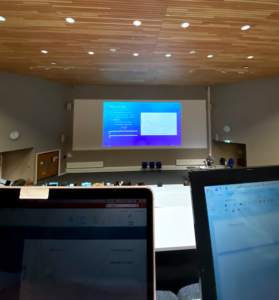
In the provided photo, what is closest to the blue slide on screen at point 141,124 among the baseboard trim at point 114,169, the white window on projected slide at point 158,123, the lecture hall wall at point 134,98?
the white window on projected slide at point 158,123

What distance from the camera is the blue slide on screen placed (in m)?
6.72

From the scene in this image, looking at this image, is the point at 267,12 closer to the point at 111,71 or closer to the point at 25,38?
the point at 111,71

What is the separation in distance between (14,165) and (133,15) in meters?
6.02

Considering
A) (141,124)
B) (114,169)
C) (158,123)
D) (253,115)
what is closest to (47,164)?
(114,169)

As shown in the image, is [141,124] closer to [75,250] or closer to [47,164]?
[47,164]

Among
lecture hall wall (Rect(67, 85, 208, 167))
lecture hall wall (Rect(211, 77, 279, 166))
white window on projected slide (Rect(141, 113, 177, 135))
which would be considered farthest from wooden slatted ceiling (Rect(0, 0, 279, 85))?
white window on projected slide (Rect(141, 113, 177, 135))

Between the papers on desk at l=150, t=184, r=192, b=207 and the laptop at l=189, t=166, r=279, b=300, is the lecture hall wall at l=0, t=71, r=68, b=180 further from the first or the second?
the laptop at l=189, t=166, r=279, b=300

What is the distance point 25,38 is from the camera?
3.25m

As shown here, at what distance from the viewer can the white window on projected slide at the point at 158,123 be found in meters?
6.83

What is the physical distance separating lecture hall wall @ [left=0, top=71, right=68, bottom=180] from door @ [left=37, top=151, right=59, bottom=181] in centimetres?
21

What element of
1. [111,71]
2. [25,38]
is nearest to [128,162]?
[111,71]

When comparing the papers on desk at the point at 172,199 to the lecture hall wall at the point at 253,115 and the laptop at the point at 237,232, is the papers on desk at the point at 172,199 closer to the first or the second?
the laptop at the point at 237,232

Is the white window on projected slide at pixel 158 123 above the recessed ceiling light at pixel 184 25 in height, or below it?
below

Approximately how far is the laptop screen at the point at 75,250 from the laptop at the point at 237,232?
17 centimetres
